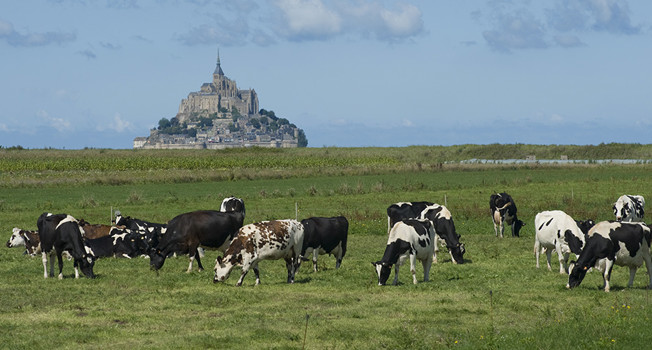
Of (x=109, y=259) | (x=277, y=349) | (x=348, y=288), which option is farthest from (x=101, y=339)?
(x=109, y=259)

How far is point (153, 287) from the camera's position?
21.4 m

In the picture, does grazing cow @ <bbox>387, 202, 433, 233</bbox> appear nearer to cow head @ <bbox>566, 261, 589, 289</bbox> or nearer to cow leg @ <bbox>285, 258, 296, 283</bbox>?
cow leg @ <bbox>285, 258, 296, 283</bbox>

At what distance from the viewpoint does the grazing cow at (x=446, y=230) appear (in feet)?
87.1

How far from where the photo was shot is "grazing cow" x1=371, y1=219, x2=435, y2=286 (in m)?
21.3

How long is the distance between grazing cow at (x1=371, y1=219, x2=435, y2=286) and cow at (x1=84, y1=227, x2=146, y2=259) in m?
11.3

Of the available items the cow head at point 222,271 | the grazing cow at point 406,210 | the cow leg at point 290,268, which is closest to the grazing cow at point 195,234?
the cow head at point 222,271

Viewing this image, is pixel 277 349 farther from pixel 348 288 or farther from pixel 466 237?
pixel 466 237

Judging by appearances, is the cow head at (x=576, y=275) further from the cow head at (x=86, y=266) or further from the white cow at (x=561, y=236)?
the cow head at (x=86, y=266)

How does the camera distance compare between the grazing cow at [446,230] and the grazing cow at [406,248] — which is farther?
the grazing cow at [446,230]

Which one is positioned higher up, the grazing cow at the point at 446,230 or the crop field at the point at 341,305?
the grazing cow at the point at 446,230

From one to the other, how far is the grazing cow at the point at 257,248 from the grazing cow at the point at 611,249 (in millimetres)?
7747

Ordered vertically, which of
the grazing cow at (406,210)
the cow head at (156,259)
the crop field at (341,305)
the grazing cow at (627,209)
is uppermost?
the grazing cow at (406,210)

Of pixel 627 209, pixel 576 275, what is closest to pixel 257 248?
pixel 576 275

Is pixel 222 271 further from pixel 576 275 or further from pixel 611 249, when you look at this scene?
pixel 611 249
